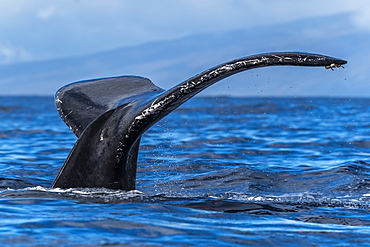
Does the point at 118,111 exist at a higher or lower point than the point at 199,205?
higher

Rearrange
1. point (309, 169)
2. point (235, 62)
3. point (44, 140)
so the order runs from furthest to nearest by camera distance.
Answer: point (44, 140) < point (309, 169) < point (235, 62)

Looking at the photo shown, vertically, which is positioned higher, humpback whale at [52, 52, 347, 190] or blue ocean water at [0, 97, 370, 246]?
humpback whale at [52, 52, 347, 190]

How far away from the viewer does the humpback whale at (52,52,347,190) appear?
5320 mm

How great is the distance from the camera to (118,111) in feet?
19.6

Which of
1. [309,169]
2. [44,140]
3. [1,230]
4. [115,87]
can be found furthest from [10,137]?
[1,230]

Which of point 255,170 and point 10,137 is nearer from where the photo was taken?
point 255,170

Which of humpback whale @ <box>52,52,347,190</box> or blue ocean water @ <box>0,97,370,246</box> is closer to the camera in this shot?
blue ocean water @ <box>0,97,370,246</box>

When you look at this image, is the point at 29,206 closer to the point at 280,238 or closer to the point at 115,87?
the point at 115,87

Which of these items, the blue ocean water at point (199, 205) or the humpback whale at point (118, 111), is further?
the humpback whale at point (118, 111)

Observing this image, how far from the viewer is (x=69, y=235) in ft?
16.1

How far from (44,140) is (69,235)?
1306cm

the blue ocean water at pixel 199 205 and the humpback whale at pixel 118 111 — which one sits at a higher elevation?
the humpback whale at pixel 118 111

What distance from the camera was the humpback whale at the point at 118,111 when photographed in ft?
17.5

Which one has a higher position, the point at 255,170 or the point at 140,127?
the point at 140,127
